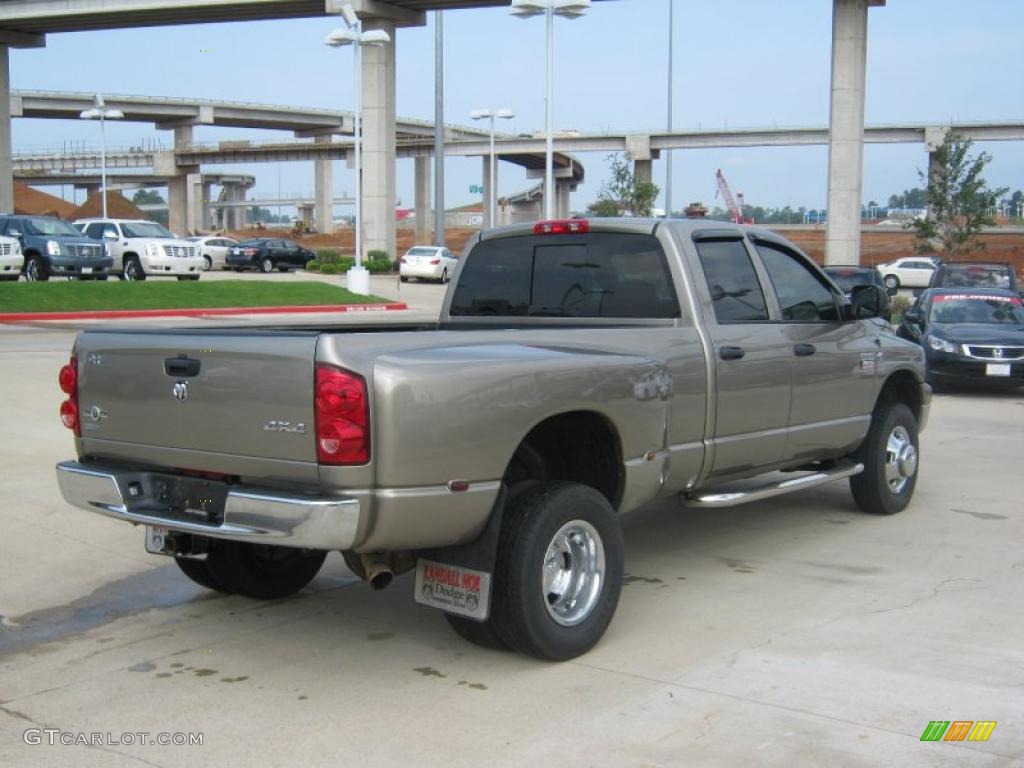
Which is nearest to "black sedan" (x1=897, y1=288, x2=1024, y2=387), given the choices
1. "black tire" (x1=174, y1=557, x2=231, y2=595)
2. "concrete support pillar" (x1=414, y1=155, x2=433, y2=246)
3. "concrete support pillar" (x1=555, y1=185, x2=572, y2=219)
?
"black tire" (x1=174, y1=557, x2=231, y2=595)

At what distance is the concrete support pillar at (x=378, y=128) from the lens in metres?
48.9

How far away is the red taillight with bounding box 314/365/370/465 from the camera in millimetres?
4539

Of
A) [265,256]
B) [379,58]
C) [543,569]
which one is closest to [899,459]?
[543,569]

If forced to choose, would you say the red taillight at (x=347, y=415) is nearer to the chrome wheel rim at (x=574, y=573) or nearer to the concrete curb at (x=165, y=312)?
the chrome wheel rim at (x=574, y=573)

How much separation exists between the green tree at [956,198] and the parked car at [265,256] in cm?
2667

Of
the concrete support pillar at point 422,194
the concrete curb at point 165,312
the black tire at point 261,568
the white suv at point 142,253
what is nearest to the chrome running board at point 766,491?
the black tire at point 261,568

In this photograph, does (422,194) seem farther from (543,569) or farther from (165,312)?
(543,569)

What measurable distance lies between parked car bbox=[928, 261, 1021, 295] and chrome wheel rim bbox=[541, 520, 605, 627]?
19.5 meters

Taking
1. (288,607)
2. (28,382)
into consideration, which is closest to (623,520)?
(288,607)

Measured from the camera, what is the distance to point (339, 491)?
181 inches

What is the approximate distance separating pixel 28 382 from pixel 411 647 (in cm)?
1057

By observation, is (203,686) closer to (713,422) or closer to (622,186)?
(713,422)

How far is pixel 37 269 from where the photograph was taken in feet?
99.3

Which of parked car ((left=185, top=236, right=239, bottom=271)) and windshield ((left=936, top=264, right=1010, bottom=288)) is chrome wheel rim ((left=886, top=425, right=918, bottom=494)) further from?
parked car ((left=185, top=236, right=239, bottom=271))
